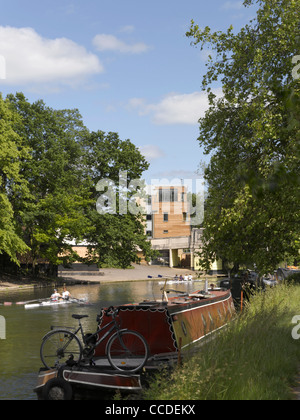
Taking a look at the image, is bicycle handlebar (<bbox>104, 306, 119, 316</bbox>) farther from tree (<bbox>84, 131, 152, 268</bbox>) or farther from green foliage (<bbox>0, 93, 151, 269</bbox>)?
tree (<bbox>84, 131, 152, 268</bbox>)

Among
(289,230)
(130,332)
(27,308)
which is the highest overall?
(289,230)

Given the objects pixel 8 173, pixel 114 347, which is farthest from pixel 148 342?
pixel 8 173

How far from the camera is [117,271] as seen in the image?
74438mm

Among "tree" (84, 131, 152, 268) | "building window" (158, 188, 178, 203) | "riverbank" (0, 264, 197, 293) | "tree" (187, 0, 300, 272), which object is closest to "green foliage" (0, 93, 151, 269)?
"tree" (84, 131, 152, 268)

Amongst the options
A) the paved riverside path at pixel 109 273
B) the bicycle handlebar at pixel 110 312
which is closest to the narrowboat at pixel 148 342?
→ the bicycle handlebar at pixel 110 312

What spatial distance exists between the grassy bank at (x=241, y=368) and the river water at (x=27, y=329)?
561 cm

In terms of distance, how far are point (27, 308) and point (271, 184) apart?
30747 mm

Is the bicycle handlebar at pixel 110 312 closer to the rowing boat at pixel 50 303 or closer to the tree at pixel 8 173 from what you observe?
the rowing boat at pixel 50 303

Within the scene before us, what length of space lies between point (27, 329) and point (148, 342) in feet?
46.0

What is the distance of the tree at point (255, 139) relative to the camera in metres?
17.6

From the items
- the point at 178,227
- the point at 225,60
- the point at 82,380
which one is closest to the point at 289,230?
the point at 225,60

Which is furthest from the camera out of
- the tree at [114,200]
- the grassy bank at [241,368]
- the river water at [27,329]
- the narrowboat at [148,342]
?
the tree at [114,200]
